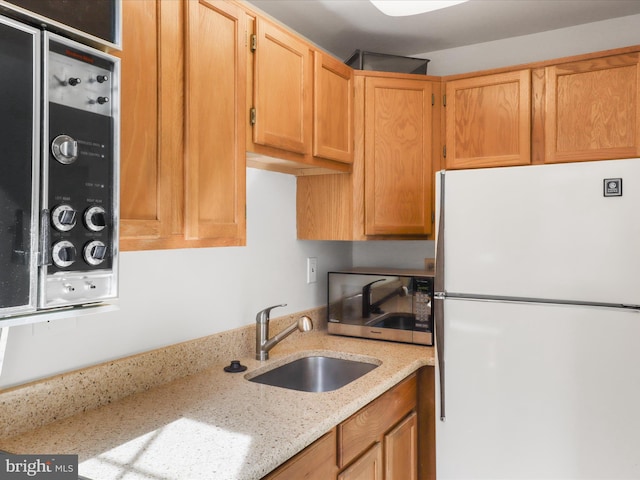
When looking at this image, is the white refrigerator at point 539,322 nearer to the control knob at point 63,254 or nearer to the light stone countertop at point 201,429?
the light stone countertop at point 201,429

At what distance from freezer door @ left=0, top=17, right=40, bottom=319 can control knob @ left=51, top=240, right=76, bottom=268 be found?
3cm

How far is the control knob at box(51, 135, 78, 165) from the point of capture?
2.83ft

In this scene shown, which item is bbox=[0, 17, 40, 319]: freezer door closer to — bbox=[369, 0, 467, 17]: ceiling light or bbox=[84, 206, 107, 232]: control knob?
bbox=[84, 206, 107, 232]: control knob

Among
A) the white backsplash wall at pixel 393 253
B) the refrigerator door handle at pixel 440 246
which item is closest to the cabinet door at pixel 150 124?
the refrigerator door handle at pixel 440 246

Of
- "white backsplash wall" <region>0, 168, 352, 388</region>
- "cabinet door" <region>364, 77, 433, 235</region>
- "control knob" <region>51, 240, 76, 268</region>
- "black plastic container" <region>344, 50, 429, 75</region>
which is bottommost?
"white backsplash wall" <region>0, 168, 352, 388</region>

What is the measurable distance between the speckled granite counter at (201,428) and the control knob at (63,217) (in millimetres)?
557

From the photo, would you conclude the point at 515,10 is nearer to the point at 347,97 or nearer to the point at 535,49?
the point at 535,49

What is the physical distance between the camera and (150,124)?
1230 millimetres

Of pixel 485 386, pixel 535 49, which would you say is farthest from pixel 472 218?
pixel 535 49

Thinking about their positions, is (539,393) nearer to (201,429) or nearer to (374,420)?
(374,420)

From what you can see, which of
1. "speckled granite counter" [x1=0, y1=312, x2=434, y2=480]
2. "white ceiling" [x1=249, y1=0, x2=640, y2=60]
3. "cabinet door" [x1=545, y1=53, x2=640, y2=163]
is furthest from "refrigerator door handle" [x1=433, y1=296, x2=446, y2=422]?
"white ceiling" [x1=249, y1=0, x2=640, y2=60]

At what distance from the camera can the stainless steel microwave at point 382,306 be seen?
2254 mm

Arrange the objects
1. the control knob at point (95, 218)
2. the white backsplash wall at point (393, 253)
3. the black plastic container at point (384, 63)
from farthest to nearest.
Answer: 1. the white backsplash wall at point (393, 253)
2. the black plastic container at point (384, 63)
3. the control knob at point (95, 218)

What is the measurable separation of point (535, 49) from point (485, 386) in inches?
67.8
